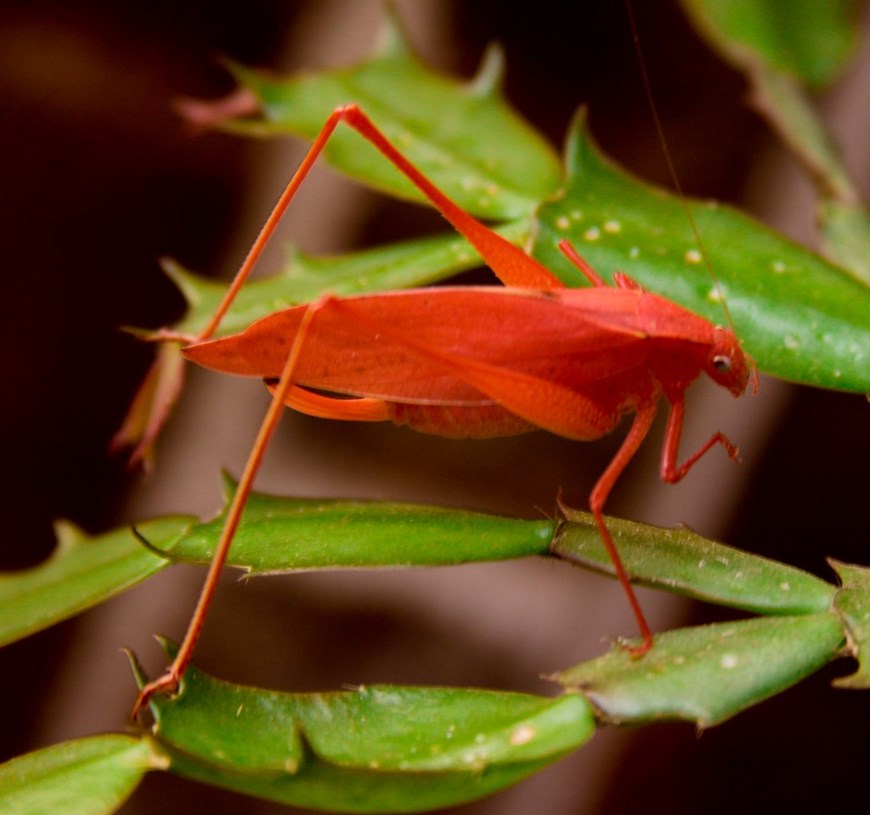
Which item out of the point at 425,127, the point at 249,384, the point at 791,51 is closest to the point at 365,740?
the point at 425,127

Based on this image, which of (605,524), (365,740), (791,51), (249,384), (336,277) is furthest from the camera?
(249,384)

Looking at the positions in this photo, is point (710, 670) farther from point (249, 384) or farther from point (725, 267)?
point (249, 384)

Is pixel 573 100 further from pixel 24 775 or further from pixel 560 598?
pixel 24 775


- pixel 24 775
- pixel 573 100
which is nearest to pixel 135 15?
pixel 573 100

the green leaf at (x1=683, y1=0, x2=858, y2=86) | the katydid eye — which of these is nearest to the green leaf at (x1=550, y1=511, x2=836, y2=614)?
the katydid eye

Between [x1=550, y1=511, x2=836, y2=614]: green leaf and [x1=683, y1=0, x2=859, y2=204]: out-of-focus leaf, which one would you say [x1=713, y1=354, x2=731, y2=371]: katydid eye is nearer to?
[x1=550, y1=511, x2=836, y2=614]: green leaf

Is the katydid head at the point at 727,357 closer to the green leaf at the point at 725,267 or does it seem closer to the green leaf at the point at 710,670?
the green leaf at the point at 725,267
